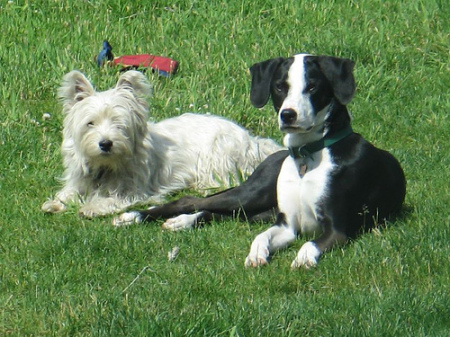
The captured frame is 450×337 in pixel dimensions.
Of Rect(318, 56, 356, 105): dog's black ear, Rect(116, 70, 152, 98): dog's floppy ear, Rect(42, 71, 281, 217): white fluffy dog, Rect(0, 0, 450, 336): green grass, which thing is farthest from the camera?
Rect(116, 70, 152, 98): dog's floppy ear

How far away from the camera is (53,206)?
696 centimetres

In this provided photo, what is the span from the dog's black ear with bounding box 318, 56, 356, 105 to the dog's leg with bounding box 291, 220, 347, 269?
0.80 m

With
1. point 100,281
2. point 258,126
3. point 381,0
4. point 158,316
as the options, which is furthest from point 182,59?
point 158,316

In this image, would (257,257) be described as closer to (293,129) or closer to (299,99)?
(293,129)

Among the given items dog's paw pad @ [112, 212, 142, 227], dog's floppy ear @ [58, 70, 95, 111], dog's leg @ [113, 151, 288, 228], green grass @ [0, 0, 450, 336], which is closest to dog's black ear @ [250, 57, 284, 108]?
dog's leg @ [113, 151, 288, 228]

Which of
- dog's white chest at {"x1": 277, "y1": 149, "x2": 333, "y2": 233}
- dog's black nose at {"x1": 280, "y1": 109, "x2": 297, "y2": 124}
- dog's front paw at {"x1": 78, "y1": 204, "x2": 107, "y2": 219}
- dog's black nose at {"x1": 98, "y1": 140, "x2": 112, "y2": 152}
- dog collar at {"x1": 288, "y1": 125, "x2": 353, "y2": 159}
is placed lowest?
dog's front paw at {"x1": 78, "y1": 204, "x2": 107, "y2": 219}

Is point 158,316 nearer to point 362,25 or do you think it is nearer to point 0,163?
point 0,163

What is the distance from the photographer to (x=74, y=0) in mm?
11016

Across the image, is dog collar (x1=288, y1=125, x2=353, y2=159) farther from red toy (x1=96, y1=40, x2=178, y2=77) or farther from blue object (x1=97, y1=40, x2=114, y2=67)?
blue object (x1=97, y1=40, x2=114, y2=67)

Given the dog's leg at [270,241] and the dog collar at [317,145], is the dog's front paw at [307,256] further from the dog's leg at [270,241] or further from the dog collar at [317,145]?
the dog collar at [317,145]

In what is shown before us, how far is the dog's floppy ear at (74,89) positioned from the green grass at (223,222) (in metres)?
0.69

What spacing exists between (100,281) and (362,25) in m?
6.31

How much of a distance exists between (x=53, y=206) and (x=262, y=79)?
191 centimetres

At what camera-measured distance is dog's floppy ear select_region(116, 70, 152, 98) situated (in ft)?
24.5
